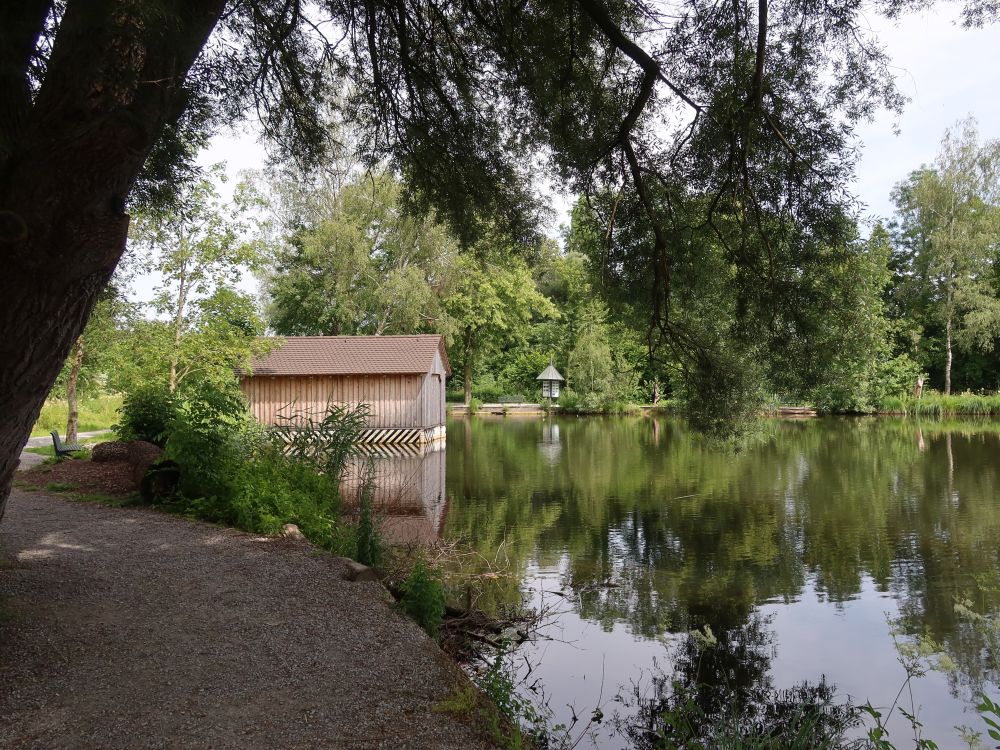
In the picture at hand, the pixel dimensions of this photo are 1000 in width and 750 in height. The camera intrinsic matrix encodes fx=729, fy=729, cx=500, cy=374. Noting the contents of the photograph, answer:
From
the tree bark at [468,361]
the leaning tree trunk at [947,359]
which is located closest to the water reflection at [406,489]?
the tree bark at [468,361]

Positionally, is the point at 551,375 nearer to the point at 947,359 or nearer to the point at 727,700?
the point at 947,359

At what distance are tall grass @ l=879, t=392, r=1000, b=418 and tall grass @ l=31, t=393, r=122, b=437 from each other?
3558cm

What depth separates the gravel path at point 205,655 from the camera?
344cm

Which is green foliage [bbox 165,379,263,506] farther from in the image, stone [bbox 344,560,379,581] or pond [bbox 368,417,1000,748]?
pond [bbox 368,417,1000,748]

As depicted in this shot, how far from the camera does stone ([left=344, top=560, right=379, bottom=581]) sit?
631 centimetres

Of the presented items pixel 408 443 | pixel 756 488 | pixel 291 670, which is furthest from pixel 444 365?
pixel 291 670

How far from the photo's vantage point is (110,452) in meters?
11.5

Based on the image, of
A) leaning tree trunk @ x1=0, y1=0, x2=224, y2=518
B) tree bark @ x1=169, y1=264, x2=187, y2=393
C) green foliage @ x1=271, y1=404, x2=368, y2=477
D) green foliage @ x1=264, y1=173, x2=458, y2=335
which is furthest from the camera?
green foliage @ x1=264, y1=173, x2=458, y2=335

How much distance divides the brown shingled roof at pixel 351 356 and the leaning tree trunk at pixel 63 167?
70.4 feet

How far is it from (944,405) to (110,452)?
123ft

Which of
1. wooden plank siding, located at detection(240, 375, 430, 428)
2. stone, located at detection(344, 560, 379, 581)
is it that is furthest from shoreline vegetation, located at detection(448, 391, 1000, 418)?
stone, located at detection(344, 560, 379, 581)

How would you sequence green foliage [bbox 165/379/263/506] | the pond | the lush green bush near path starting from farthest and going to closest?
green foliage [bbox 165/379/263/506]
the lush green bush near path
the pond

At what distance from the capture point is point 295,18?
5.77 meters

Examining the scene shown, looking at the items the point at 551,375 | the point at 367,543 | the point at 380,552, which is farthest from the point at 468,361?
the point at 367,543
